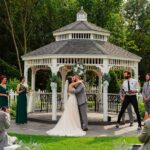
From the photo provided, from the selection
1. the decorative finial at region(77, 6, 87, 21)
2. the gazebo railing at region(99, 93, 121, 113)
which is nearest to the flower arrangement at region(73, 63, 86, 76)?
the decorative finial at region(77, 6, 87, 21)

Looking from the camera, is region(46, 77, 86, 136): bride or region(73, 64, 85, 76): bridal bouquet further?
region(73, 64, 85, 76): bridal bouquet

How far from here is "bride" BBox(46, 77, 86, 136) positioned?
49.7ft

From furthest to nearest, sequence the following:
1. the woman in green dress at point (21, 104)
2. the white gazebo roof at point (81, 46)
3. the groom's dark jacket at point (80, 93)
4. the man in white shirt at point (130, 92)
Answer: the white gazebo roof at point (81, 46)
the woman in green dress at point (21, 104)
the man in white shirt at point (130, 92)
the groom's dark jacket at point (80, 93)

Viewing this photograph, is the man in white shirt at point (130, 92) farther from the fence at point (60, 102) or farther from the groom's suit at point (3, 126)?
the groom's suit at point (3, 126)

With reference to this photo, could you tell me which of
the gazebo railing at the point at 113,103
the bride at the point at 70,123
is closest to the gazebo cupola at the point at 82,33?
the gazebo railing at the point at 113,103

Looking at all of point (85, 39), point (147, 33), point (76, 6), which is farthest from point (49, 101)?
point (147, 33)

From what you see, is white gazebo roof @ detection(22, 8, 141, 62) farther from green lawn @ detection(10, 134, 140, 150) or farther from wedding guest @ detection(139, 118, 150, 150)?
wedding guest @ detection(139, 118, 150, 150)

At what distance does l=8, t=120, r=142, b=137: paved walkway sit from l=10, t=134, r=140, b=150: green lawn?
123 centimetres

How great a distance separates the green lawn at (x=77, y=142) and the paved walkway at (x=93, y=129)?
4.04ft

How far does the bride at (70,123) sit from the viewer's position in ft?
49.7

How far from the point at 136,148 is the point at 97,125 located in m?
9.68

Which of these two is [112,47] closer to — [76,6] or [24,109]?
[24,109]

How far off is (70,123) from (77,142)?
2.40 m

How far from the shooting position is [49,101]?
24.6 m
